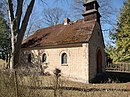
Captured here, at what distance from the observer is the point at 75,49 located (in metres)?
22.1

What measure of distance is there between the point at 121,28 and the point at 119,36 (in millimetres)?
1664

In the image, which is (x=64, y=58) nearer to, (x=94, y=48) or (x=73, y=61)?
(x=73, y=61)

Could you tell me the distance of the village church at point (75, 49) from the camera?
70.0ft

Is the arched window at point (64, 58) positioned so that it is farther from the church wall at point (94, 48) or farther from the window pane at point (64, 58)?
the church wall at point (94, 48)

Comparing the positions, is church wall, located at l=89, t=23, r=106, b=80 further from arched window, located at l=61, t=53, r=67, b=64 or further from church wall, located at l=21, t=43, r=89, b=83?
arched window, located at l=61, t=53, r=67, b=64

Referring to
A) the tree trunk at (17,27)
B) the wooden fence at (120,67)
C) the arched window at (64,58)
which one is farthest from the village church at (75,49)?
the wooden fence at (120,67)

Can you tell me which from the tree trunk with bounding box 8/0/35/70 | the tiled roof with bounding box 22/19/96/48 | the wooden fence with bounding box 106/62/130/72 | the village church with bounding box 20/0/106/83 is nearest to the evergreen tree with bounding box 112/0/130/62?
→ the wooden fence with bounding box 106/62/130/72

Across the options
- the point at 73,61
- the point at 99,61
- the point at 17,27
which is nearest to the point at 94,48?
the point at 73,61

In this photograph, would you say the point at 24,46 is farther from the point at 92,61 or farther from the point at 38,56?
the point at 92,61

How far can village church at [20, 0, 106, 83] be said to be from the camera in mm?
21328

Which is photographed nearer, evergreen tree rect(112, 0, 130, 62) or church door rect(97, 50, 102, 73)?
church door rect(97, 50, 102, 73)

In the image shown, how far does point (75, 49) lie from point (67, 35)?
2.78 meters

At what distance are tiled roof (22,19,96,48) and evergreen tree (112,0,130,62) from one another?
1040 centimetres

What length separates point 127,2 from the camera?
35594 mm
